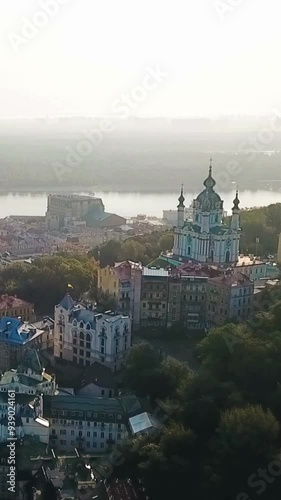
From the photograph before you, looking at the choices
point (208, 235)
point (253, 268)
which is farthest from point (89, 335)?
point (253, 268)

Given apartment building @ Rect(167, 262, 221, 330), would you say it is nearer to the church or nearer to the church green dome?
the church

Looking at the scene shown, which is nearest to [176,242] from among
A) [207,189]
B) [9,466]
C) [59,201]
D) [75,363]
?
[207,189]

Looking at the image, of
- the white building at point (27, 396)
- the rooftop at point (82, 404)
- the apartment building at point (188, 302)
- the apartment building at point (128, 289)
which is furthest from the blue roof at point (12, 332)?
the apartment building at point (188, 302)

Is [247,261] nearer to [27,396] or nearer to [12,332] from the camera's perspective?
[12,332]

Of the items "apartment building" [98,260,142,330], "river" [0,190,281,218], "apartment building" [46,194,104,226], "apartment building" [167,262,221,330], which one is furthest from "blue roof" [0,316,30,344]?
"river" [0,190,281,218]

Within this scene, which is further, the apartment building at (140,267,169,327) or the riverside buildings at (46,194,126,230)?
the riverside buildings at (46,194,126,230)

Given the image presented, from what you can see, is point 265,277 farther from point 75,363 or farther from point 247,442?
point 247,442
